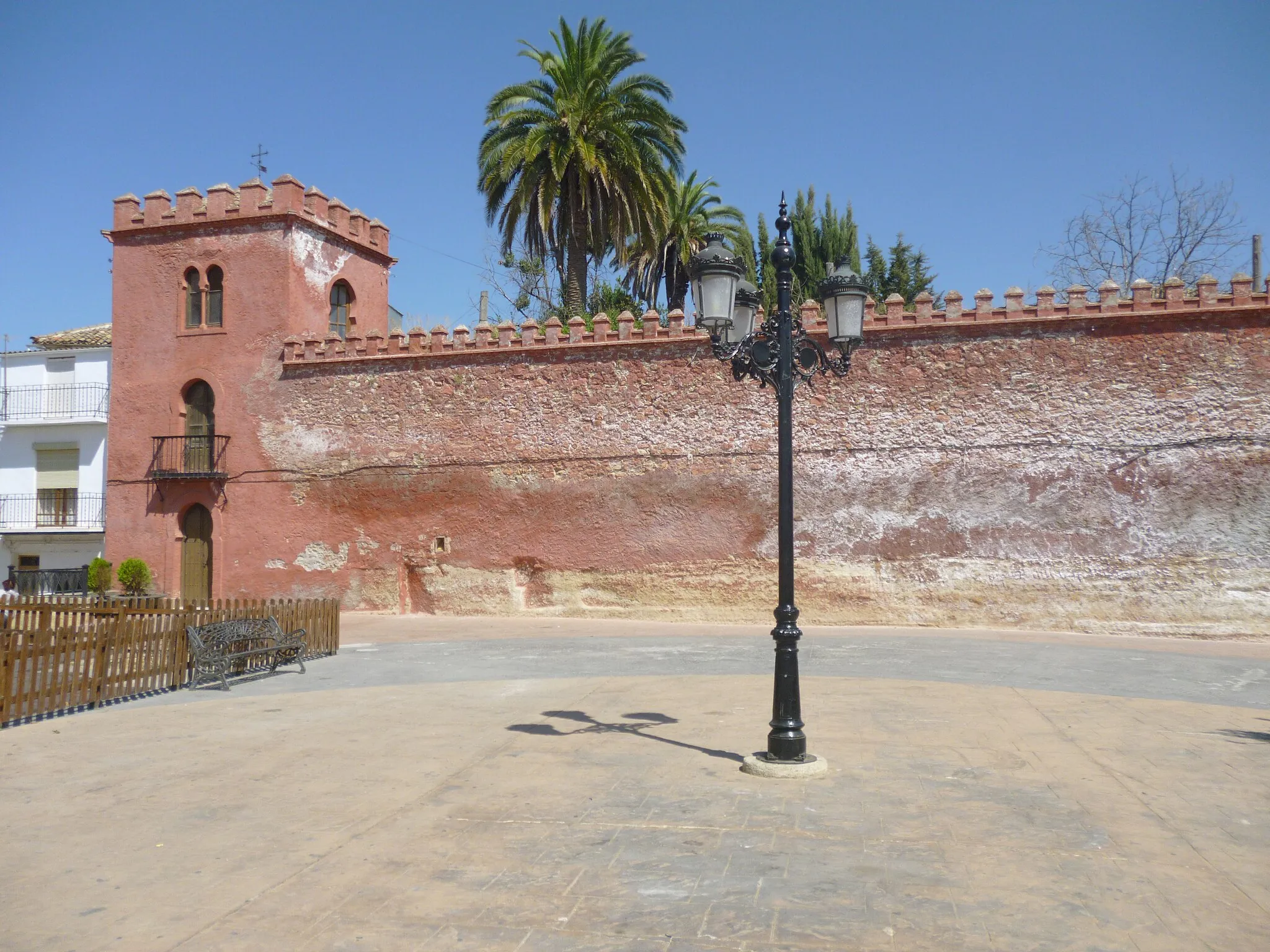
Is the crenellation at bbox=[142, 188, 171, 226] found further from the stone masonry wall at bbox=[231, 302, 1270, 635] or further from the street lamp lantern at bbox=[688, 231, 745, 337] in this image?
the street lamp lantern at bbox=[688, 231, 745, 337]

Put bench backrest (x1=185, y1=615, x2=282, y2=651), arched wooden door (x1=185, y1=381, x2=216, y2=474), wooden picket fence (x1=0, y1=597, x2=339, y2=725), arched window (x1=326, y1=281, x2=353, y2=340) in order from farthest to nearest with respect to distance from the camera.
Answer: arched window (x1=326, y1=281, x2=353, y2=340), arched wooden door (x1=185, y1=381, x2=216, y2=474), bench backrest (x1=185, y1=615, x2=282, y2=651), wooden picket fence (x1=0, y1=597, x2=339, y2=725)

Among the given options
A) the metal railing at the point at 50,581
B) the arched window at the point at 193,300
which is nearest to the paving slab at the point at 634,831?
the arched window at the point at 193,300

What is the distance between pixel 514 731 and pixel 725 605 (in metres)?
10.3

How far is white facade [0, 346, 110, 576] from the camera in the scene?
88.9 feet

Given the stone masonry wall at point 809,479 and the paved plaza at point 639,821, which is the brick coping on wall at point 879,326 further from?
the paved plaza at point 639,821

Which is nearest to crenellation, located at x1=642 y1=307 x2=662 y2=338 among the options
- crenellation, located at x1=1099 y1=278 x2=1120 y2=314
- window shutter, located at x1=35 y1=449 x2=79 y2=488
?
crenellation, located at x1=1099 y1=278 x2=1120 y2=314

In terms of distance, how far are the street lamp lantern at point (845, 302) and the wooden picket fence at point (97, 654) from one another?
7.48 m

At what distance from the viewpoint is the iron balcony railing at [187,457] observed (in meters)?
22.1

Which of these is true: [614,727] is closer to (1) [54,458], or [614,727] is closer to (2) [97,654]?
(2) [97,654]

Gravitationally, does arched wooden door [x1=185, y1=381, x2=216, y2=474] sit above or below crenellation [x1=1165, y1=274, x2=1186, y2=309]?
below

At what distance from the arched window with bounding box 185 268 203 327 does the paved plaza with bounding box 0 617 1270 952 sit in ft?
47.3

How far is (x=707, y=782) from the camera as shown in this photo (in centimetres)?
682

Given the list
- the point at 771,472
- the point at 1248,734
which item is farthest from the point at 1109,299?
the point at 1248,734

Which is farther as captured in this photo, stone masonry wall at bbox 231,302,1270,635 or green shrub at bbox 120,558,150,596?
green shrub at bbox 120,558,150,596
